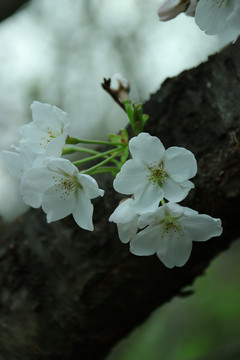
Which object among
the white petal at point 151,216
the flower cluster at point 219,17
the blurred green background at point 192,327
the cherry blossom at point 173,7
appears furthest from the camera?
the blurred green background at point 192,327

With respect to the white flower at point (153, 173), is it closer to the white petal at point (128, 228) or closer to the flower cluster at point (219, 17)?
the white petal at point (128, 228)

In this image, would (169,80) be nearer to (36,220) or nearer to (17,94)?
(36,220)

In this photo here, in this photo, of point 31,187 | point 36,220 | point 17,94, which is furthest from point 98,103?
point 31,187

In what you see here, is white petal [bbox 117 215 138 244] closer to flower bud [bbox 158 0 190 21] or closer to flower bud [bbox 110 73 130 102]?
flower bud [bbox 110 73 130 102]

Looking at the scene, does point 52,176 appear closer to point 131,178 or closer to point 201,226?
point 131,178

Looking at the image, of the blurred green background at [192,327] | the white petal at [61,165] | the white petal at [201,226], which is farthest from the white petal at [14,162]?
the blurred green background at [192,327]
